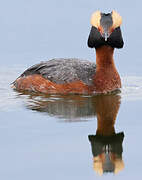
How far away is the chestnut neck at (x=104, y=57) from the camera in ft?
66.1

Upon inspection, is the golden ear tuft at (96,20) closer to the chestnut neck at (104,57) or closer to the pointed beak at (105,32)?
the pointed beak at (105,32)

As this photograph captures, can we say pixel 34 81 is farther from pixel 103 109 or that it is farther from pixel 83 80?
pixel 103 109

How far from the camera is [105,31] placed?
1953 cm

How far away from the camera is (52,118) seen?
17.0 metres

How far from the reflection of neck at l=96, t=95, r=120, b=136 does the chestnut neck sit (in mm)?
1144

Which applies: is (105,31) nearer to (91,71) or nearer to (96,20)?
(96,20)

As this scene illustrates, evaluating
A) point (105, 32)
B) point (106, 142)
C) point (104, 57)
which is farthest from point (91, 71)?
point (106, 142)

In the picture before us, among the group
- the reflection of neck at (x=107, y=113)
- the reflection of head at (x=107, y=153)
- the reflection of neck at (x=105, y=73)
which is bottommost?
the reflection of head at (x=107, y=153)

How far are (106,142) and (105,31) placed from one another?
5084 millimetres

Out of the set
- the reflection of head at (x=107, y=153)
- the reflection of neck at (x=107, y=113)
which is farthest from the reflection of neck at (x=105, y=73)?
the reflection of head at (x=107, y=153)

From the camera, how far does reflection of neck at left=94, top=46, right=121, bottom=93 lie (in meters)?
19.9

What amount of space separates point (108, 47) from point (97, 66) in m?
0.63

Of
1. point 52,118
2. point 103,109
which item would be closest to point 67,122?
point 52,118

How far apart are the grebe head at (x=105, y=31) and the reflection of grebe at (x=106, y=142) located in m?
2.11
